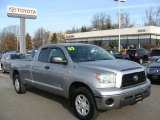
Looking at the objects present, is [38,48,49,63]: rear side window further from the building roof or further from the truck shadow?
the building roof

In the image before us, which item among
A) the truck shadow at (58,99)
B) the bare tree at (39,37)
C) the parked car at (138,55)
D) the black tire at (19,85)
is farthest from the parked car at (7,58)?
the bare tree at (39,37)

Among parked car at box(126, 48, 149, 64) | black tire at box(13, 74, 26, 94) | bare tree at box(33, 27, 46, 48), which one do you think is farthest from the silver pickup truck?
bare tree at box(33, 27, 46, 48)

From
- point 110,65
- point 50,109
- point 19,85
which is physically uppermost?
point 110,65

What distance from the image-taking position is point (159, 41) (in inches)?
2309

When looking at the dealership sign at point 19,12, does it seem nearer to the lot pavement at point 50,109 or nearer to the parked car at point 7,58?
the parked car at point 7,58

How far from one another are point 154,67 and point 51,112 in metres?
6.09

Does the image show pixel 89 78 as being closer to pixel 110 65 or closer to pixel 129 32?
pixel 110 65

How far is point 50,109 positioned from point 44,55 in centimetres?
174

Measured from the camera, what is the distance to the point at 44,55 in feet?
29.2

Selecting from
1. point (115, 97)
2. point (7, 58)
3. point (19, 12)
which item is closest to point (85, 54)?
point (115, 97)

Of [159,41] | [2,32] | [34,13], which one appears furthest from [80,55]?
[2,32]

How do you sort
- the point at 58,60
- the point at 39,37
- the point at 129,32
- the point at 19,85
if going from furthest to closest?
the point at 39,37
the point at 129,32
the point at 19,85
the point at 58,60

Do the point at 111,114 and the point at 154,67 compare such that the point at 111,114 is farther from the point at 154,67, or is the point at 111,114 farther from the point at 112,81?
the point at 154,67

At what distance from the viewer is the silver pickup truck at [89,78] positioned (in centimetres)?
643
